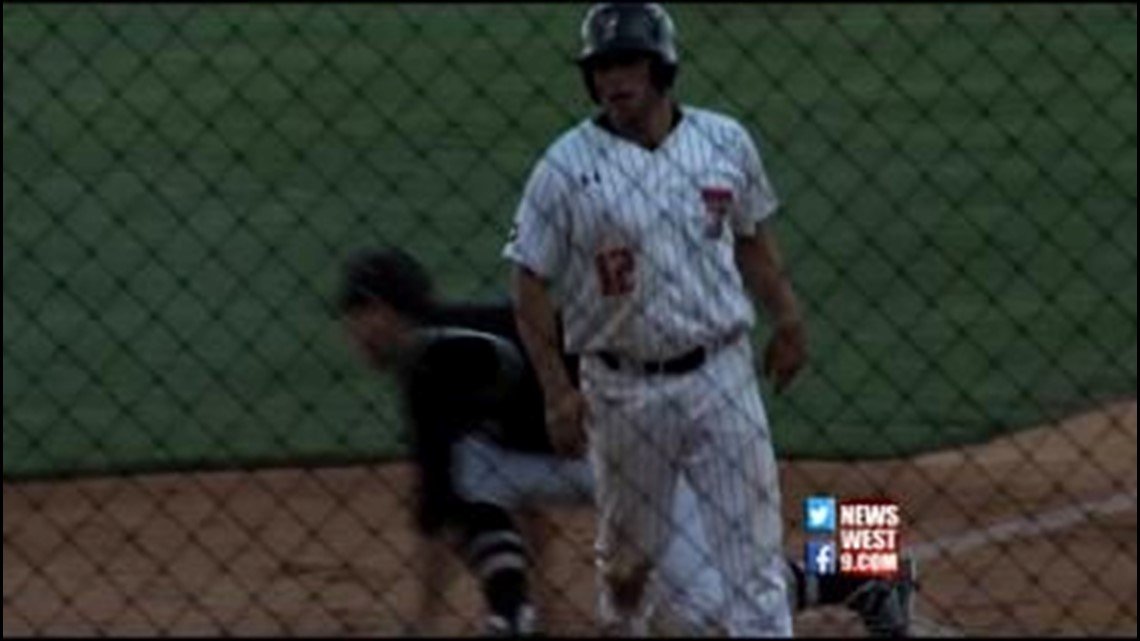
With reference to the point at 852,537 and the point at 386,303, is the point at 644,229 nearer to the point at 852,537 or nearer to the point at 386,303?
the point at 386,303

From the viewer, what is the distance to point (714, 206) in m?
7.77

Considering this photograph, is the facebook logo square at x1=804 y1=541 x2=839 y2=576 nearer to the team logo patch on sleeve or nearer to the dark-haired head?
the dark-haired head

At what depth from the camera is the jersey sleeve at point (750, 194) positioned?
7859 mm

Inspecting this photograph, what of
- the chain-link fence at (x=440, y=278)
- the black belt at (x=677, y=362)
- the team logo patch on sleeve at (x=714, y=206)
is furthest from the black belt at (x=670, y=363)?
the chain-link fence at (x=440, y=278)

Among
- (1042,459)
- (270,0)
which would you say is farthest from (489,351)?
(270,0)

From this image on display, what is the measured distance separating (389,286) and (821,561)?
165 cm

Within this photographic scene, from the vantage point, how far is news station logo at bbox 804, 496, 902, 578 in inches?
360

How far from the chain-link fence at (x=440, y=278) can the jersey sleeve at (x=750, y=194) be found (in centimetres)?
140

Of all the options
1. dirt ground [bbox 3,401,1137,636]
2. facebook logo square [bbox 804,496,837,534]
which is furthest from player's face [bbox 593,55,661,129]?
facebook logo square [bbox 804,496,837,534]

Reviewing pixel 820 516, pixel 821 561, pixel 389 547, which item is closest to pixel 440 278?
pixel 389 547

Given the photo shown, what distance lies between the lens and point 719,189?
778cm

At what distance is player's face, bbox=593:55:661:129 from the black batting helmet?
0.06 ft

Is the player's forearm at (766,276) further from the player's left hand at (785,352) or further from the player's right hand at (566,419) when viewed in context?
the player's right hand at (566,419)

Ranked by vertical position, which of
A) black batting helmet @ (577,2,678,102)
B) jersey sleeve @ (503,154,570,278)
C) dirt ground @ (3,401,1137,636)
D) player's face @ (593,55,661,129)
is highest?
black batting helmet @ (577,2,678,102)
